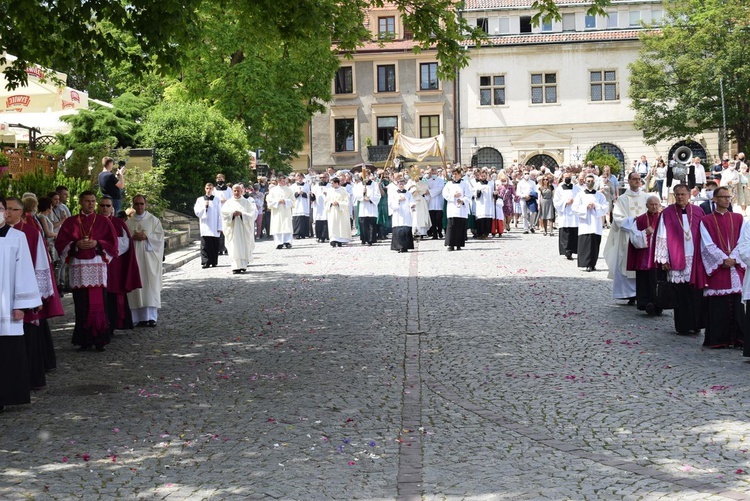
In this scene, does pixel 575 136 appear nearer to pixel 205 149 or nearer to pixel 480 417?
pixel 205 149

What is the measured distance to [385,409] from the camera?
30.4ft

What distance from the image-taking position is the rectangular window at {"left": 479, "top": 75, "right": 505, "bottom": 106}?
213 feet

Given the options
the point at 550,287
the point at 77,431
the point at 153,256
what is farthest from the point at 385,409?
the point at 550,287

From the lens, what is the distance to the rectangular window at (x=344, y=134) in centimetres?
6825

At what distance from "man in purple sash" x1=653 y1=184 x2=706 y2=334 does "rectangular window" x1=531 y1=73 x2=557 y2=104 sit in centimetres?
5202

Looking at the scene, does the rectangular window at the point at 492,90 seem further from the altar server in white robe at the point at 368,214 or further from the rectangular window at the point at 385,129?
the altar server in white robe at the point at 368,214

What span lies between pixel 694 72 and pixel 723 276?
46.4 m

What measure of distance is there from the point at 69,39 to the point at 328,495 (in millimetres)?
9582

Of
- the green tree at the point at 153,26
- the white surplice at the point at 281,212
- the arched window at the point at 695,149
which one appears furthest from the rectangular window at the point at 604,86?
the green tree at the point at 153,26

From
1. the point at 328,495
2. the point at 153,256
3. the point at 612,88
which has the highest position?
the point at 612,88

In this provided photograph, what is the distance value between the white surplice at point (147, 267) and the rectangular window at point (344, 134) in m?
52.8

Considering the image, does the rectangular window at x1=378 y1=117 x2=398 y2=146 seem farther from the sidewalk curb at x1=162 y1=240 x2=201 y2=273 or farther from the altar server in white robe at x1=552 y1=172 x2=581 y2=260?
the altar server in white robe at x1=552 y1=172 x2=581 y2=260

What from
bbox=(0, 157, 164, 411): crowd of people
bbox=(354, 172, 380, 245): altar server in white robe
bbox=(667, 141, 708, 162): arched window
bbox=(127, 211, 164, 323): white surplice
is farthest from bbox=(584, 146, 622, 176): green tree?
bbox=(127, 211, 164, 323): white surplice

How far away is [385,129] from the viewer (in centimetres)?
6788
